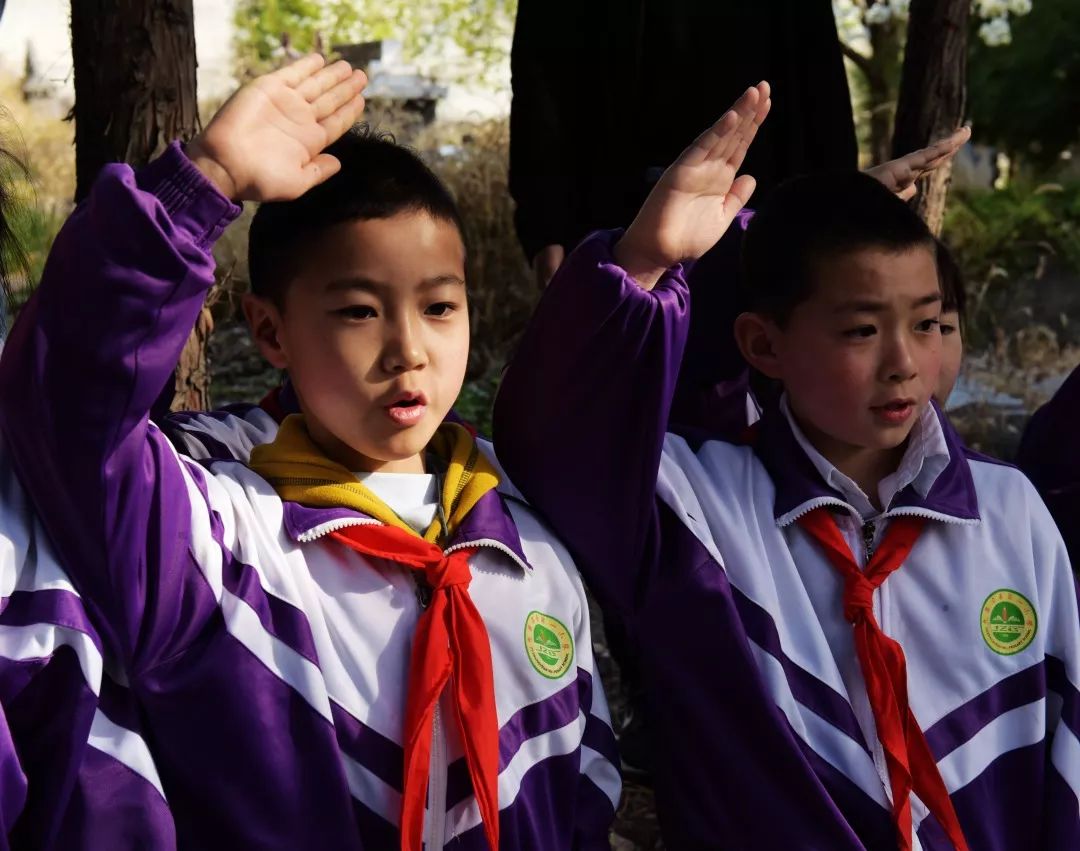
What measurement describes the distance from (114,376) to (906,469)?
118cm

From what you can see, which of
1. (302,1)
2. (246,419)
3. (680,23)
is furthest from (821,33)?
(302,1)

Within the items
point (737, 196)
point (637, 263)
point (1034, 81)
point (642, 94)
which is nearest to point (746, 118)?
point (737, 196)

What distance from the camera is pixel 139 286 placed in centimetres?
156

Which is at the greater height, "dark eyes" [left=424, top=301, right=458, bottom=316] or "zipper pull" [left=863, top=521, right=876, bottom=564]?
"dark eyes" [left=424, top=301, right=458, bottom=316]

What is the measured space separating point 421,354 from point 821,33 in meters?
1.41

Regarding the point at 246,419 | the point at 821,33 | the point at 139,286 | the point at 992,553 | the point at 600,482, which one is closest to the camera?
the point at 139,286

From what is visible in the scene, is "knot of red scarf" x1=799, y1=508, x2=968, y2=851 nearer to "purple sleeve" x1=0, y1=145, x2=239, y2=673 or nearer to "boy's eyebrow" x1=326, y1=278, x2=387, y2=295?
"boy's eyebrow" x1=326, y1=278, x2=387, y2=295

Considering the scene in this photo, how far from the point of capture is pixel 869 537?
2150 millimetres

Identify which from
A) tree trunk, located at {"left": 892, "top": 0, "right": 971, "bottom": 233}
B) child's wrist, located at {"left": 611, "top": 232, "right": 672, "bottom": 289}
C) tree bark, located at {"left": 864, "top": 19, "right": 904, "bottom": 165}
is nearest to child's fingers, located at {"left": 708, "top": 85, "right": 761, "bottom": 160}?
child's wrist, located at {"left": 611, "top": 232, "right": 672, "bottom": 289}

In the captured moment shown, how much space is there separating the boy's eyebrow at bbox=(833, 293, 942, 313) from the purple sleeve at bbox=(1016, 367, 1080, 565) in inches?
16.3

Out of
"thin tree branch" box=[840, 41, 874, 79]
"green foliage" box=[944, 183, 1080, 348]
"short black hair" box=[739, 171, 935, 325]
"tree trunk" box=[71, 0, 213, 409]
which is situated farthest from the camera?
"thin tree branch" box=[840, 41, 874, 79]

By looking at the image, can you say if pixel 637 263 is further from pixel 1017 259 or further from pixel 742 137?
pixel 1017 259

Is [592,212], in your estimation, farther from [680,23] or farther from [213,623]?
[213,623]

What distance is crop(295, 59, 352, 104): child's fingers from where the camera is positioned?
176 cm
